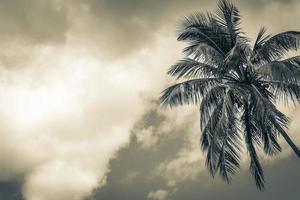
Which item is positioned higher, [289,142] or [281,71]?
[281,71]

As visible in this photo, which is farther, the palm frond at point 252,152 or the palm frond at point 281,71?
the palm frond at point 252,152

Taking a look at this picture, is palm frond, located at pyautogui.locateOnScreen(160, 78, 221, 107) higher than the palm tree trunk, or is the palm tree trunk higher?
palm frond, located at pyautogui.locateOnScreen(160, 78, 221, 107)

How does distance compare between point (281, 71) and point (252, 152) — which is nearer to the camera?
point (281, 71)

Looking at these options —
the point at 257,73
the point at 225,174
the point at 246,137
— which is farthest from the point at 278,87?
the point at 225,174

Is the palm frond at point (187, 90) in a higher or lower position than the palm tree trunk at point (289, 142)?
higher

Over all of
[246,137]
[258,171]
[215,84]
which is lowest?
[258,171]

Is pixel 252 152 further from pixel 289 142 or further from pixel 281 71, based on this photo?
pixel 281 71

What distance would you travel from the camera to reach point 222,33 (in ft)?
78.8

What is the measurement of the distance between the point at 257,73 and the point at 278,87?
1336 millimetres

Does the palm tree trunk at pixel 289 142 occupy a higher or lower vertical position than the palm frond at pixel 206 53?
lower

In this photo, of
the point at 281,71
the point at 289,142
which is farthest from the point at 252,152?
the point at 281,71

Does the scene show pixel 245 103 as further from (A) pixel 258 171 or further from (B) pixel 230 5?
(B) pixel 230 5

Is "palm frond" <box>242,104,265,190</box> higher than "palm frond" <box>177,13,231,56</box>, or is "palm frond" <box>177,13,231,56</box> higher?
"palm frond" <box>177,13,231,56</box>

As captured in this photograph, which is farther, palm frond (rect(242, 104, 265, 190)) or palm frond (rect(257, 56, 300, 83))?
palm frond (rect(242, 104, 265, 190))
